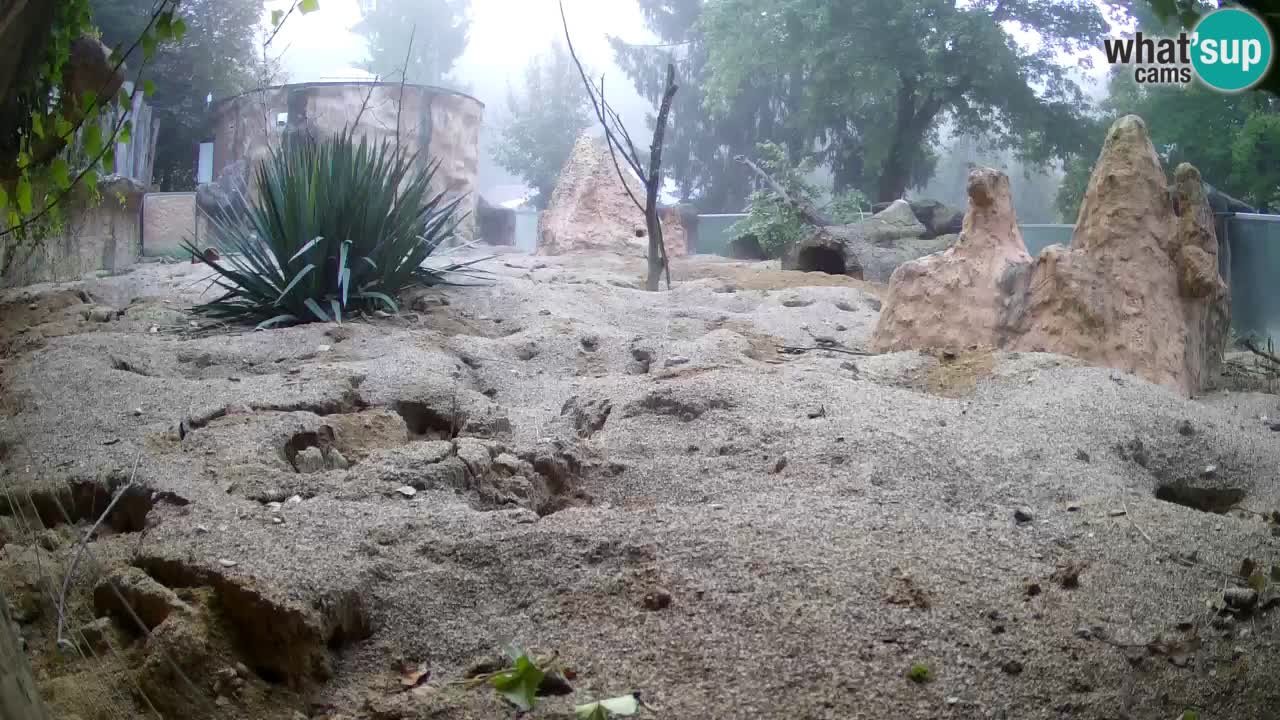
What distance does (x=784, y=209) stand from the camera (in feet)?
39.2

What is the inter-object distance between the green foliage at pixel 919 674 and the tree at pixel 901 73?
636 centimetres

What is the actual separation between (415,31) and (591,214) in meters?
5.58

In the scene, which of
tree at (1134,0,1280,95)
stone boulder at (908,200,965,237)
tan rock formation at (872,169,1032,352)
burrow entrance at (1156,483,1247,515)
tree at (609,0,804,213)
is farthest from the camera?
tree at (609,0,804,213)

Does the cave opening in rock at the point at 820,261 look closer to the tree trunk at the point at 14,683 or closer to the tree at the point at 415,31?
the tree at the point at 415,31

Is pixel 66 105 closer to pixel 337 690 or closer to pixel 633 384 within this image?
pixel 633 384

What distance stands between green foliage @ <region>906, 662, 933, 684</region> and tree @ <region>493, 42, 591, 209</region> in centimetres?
1925

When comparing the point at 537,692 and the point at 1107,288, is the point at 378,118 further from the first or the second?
the point at 537,692

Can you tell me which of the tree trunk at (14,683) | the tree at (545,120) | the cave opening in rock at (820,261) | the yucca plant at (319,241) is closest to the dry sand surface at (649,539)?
the tree trunk at (14,683)

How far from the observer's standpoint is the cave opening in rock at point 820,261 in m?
9.06

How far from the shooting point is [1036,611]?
63.5 inches

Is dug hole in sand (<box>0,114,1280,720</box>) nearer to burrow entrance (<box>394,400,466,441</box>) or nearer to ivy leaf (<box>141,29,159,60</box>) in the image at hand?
burrow entrance (<box>394,400,466,441</box>)

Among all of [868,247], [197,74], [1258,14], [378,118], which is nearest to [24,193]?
[1258,14]

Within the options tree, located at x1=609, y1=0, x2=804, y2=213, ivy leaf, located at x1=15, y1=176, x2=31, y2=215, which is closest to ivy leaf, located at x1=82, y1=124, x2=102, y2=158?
ivy leaf, located at x1=15, y1=176, x2=31, y2=215

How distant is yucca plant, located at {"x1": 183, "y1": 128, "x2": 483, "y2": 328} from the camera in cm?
496
